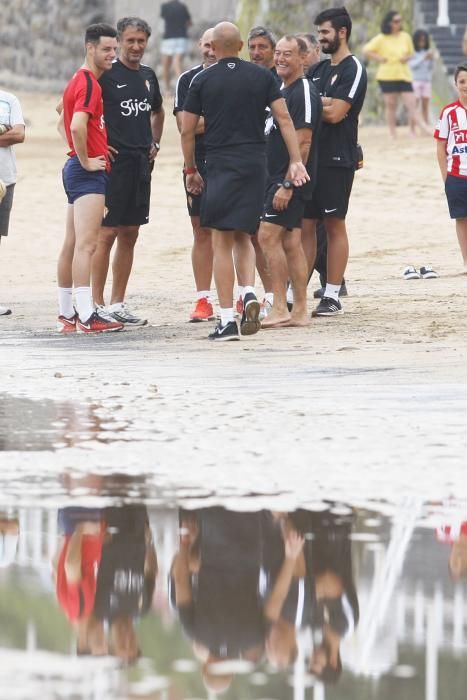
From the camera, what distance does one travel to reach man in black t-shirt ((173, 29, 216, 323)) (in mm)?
10609

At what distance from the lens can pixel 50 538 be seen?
519cm

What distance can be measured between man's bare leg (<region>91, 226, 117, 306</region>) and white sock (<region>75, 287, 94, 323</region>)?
47 cm

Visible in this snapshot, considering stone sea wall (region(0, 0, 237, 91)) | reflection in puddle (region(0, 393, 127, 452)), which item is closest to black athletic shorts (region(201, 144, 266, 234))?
reflection in puddle (region(0, 393, 127, 452))

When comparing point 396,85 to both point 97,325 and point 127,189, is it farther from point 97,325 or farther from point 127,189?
point 97,325

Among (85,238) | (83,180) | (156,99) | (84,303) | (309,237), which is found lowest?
(84,303)

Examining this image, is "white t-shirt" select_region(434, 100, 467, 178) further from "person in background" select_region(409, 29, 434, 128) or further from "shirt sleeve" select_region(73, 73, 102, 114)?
"person in background" select_region(409, 29, 434, 128)

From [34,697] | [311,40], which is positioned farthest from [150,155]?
[34,697]

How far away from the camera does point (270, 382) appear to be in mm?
8266

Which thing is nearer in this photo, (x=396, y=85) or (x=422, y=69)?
(x=396, y=85)

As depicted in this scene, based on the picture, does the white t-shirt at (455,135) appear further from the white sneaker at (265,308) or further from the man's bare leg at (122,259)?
the man's bare leg at (122,259)

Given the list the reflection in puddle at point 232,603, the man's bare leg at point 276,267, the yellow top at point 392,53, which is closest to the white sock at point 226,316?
the man's bare leg at point 276,267

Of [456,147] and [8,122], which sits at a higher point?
[8,122]

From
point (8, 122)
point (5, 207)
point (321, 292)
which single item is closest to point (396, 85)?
point (321, 292)

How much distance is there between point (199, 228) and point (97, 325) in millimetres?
957
